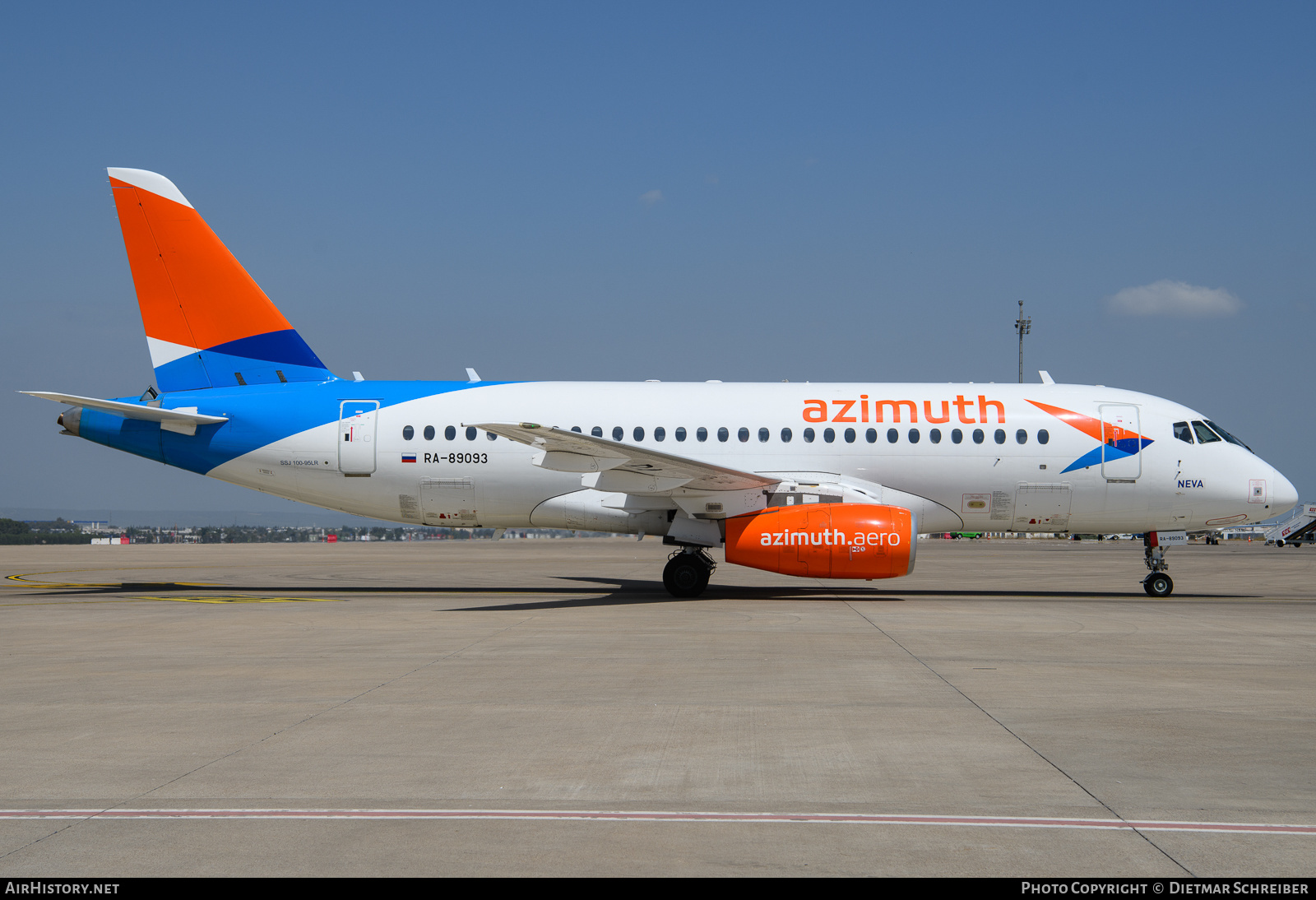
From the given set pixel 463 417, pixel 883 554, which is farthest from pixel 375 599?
pixel 883 554

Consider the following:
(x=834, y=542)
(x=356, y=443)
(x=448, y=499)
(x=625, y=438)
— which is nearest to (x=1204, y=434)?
(x=834, y=542)

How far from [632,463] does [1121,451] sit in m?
9.33

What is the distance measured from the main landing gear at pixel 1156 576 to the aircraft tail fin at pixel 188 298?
17.0 meters

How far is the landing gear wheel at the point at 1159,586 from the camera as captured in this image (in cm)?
1812

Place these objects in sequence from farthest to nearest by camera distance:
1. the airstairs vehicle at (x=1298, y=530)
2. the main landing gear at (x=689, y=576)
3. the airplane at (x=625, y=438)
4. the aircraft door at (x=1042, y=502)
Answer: the airstairs vehicle at (x=1298, y=530), the aircraft door at (x=1042, y=502), the airplane at (x=625, y=438), the main landing gear at (x=689, y=576)

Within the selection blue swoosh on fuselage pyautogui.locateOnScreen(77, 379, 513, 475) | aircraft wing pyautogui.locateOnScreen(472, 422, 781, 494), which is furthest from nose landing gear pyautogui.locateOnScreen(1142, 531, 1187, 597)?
blue swoosh on fuselage pyautogui.locateOnScreen(77, 379, 513, 475)

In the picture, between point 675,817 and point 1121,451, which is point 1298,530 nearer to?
point 1121,451

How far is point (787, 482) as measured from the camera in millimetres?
17109

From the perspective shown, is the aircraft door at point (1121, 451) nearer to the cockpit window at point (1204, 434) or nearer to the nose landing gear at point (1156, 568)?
the cockpit window at point (1204, 434)

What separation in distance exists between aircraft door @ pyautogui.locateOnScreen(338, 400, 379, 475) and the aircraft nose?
1698 centimetres

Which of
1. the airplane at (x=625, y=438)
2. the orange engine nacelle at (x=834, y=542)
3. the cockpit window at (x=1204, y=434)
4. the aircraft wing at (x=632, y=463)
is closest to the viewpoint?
the aircraft wing at (x=632, y=463)

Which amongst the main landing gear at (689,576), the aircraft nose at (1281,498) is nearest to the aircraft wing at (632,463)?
the main landing gear at (689,576)

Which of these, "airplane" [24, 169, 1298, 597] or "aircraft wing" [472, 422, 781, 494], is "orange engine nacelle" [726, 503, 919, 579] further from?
"airplane" [24, 169, 1298, 597]

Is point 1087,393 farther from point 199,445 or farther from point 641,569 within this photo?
point 199,445
